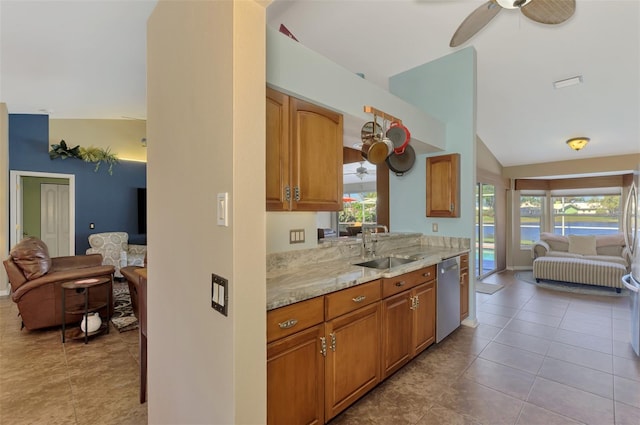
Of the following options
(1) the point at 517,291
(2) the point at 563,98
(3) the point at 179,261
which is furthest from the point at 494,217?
(3) the point at 179,261

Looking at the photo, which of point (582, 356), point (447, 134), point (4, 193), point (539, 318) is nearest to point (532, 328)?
point (539, 318)

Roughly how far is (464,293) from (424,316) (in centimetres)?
107

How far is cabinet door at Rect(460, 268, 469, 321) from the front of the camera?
338 cm

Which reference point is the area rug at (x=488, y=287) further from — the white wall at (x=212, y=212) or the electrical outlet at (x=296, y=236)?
the white wall at (x=212, y=212)

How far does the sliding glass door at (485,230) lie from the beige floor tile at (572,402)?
12.0ft

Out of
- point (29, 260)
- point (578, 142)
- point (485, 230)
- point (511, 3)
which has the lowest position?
point (29, 260)

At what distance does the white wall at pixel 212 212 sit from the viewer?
108cm

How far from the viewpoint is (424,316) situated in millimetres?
2658

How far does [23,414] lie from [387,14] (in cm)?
437

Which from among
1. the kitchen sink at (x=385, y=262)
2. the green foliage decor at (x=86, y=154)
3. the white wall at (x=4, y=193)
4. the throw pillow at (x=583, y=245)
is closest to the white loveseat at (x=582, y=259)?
the throw pillow at (x=583, y=245)

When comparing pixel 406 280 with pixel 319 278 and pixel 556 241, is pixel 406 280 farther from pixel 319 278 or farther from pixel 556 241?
pixel 556 241

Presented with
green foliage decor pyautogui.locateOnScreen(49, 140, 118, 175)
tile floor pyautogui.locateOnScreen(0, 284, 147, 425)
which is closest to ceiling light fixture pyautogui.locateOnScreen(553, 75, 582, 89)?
tile floor pyautogui.locateOnScreen(0, 284, 147, 425)

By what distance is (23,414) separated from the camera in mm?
1983

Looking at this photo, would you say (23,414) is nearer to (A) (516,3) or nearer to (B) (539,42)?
(A) (516,3)
